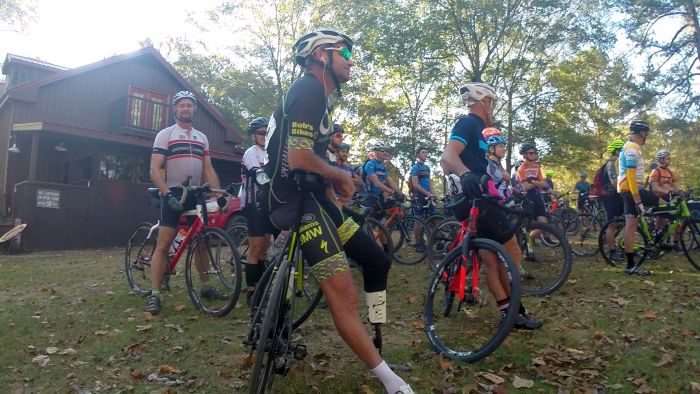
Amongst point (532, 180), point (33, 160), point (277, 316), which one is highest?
point (33, 160)

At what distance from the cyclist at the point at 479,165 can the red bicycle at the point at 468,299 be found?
0.21 ft

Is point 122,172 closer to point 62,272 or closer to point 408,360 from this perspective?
point 62,272

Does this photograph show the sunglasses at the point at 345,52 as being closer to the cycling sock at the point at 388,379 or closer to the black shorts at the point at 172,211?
the cycling sock at the point at 388,379

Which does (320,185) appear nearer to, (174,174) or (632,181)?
(174,174)

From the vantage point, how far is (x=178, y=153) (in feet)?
17.8

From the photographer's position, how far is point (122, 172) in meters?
17.2

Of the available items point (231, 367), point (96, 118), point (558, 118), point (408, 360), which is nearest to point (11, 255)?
point (96, 118)

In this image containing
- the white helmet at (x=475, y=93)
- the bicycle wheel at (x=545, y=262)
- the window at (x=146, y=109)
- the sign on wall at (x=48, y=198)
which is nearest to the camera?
the white helmet at (x=475, y=93)

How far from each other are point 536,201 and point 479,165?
3.90 metres

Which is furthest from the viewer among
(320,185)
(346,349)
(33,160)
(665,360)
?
(33,160)

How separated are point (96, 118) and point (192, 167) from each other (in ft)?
46.6

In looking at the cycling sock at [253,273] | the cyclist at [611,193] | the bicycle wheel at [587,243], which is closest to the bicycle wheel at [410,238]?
the bicycle wheel at [587,243]

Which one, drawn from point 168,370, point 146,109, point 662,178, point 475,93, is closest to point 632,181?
point 662,178

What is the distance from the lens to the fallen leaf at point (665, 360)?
3.57 metres
